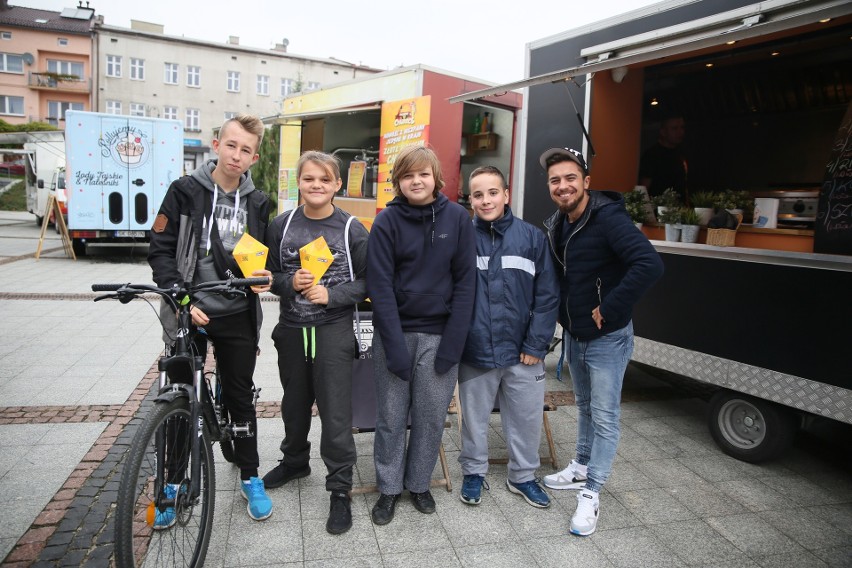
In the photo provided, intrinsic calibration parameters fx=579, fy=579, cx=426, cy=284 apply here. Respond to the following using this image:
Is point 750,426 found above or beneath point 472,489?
above

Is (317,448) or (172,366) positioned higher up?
(172,366)

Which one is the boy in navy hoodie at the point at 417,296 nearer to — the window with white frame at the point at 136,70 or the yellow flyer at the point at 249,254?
the yellow flyer at the point at 249,254

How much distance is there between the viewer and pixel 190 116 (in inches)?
1558

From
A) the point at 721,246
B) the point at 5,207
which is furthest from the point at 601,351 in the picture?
the point at 5,207

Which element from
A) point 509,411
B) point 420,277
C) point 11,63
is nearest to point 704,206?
point 509,411

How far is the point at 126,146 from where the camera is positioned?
37.3ft

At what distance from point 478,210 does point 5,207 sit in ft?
108

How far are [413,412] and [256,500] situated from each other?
2.90 feet

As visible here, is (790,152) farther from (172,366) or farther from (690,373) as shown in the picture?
(172,366)

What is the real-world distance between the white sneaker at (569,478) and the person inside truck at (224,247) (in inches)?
61.8

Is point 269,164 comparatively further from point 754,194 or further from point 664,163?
point 754,194

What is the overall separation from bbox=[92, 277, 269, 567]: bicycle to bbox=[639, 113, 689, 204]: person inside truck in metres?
4.36

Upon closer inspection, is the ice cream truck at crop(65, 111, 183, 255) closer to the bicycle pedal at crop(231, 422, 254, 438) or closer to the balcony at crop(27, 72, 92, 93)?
the bicycle pedal at crop(231, 422, 254, 438)

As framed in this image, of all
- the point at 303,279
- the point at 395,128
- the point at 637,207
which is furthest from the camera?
the point at 395,128
